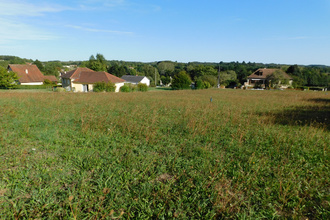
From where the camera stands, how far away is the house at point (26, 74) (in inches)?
1621

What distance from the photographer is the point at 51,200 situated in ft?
10.1

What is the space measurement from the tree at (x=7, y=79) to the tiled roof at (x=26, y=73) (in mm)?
5449

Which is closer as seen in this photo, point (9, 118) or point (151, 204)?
point (151, 204)

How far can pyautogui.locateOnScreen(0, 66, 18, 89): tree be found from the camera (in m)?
33.6

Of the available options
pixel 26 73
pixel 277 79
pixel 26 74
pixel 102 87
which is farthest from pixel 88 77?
pixel 277 79

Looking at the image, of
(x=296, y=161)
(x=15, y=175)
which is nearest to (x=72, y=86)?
(x=15, y=175)

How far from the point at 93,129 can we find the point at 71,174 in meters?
3.24

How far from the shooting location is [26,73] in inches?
1699

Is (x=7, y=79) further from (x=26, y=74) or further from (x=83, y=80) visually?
(x=83, y=80)

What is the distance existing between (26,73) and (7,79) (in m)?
9.76

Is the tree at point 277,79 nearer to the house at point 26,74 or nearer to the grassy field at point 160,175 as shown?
the grassy field at point 160,175

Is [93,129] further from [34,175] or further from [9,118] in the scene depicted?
[9,118]

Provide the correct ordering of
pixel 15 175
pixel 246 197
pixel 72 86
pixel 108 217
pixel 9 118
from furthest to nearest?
pixel 72 86
pixel 9 118
pixel 15 175
pixel 246 197
pixel 108 217

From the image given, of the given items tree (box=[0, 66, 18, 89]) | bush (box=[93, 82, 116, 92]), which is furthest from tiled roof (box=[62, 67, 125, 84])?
tree (box=[0, 66, 18, 89])
